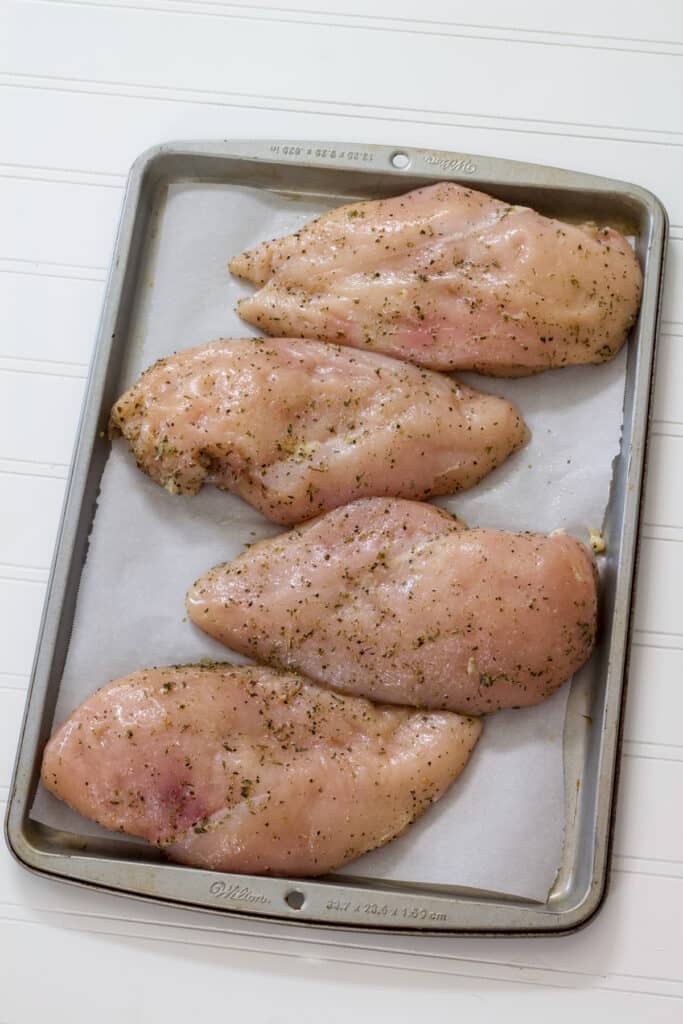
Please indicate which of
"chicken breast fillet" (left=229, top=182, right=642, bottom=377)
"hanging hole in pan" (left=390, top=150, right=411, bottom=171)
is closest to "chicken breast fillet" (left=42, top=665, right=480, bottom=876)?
"chicken breast fillet" (left=229, top=182, right=642, bottom=377)

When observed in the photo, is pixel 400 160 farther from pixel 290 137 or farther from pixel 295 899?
pixel 295 899

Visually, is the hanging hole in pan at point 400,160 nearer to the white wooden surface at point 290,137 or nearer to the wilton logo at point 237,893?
the white wooden surface at point 290,137

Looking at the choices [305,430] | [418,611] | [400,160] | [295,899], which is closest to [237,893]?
[295,899]

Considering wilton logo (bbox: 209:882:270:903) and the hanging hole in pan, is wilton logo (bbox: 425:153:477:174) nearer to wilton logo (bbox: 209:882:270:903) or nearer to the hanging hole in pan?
the hanging hole in pan

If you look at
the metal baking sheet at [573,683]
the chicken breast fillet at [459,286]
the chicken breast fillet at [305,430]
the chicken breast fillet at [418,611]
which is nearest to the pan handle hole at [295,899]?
the metal baking sheet at [573,683]

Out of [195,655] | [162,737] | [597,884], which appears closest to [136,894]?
[162,737]

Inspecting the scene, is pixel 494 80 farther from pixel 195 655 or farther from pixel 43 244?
pixel 195 655
